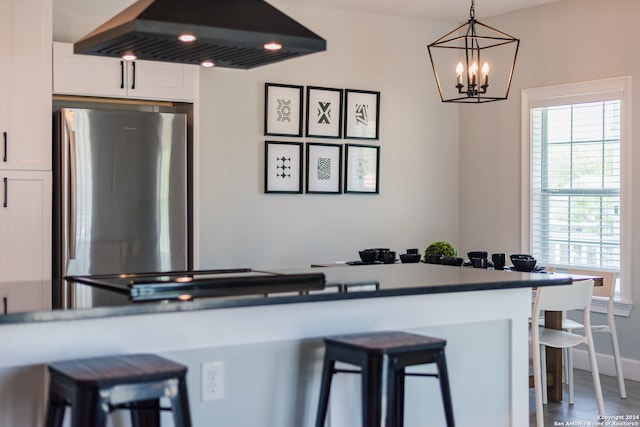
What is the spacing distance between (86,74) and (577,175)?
3329mm

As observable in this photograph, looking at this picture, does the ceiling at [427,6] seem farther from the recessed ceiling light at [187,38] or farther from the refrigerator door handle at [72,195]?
the recessed ceiling light at [187,38]

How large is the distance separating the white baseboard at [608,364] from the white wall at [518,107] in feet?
0.07

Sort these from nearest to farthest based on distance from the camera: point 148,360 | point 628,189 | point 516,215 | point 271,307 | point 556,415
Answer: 1. point 148,360
2. point 271,307
3. point 556,415
4. point 628,189
5. point 516,215

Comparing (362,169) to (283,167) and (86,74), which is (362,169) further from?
(86,74)

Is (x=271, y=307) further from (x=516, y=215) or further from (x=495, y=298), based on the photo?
(x=516, y=215)

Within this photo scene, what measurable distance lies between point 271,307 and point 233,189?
299 cm

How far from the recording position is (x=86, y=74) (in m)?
4.65

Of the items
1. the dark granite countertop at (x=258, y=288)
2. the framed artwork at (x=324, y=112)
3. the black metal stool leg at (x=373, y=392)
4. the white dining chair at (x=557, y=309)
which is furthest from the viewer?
the framed artwork at (x=324, y=112)

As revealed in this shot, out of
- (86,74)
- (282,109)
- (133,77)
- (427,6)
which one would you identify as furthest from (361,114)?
(86,74)

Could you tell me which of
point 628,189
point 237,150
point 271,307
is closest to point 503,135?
Result: point 628,189

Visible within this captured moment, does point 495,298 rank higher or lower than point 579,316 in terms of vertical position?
higher

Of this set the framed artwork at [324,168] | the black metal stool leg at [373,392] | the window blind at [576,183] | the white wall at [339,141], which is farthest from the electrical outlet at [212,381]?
the window blind at [576,183]

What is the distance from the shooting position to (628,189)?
5312 mm

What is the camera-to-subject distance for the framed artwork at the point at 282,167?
570 cm
